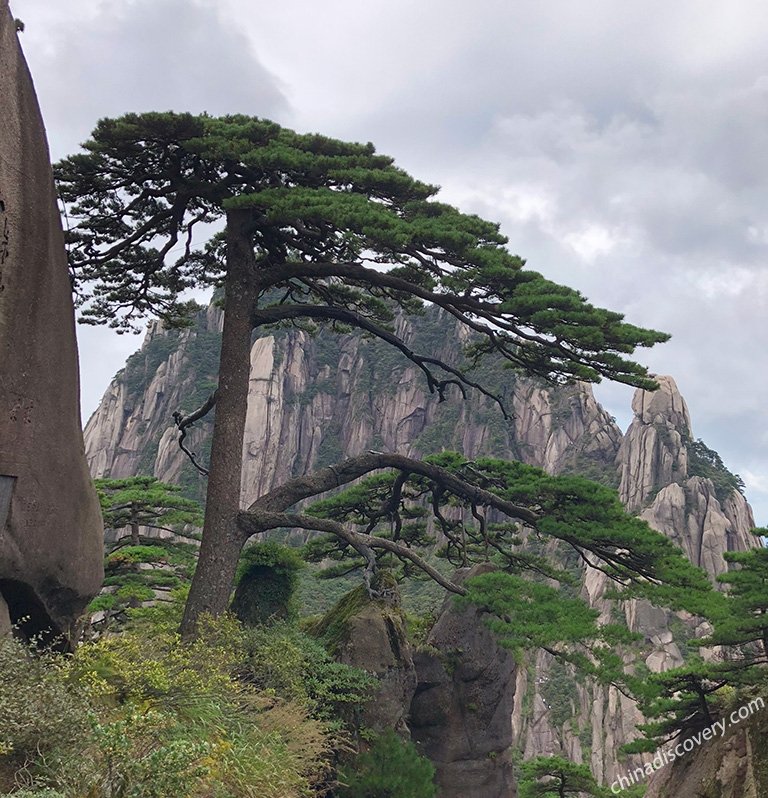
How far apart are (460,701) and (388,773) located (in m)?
4.36

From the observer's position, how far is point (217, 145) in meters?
10.9

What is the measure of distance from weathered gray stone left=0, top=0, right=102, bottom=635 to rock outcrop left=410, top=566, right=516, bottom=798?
27.5ft

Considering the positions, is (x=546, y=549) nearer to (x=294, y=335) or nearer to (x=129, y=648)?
(x=294, y=335)

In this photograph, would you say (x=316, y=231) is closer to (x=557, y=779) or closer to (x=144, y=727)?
(x=144, y=727)

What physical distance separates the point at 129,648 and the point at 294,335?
4157 inches

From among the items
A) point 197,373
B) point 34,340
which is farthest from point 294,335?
point 34,340

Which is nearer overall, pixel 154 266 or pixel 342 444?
pixel 154 266

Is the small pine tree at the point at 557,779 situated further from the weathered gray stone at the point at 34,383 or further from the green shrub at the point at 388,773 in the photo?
the weathered gray stone at the point at 34,383

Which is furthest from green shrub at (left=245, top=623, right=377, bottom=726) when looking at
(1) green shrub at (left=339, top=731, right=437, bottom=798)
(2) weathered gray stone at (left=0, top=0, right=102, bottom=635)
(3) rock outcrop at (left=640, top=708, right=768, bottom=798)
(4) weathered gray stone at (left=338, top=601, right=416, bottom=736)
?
(3) rock outcrop at (left=640, top=708, right=768, bottom=798)

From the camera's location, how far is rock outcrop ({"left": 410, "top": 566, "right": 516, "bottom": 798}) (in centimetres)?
1449

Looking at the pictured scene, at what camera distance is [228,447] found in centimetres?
1181

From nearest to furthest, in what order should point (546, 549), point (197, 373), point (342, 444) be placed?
point (546, 549)
point (197, 373)
point (342, 444)

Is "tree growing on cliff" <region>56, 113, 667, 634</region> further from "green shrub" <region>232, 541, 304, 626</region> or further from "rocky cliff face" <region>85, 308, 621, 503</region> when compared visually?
"rocky cliff face" <region>85, 308, 621, 503</region>

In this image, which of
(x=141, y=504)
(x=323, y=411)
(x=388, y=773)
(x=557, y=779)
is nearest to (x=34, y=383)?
(x=388, y=773)
